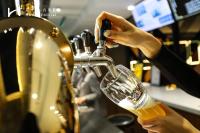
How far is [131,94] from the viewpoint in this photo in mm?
636

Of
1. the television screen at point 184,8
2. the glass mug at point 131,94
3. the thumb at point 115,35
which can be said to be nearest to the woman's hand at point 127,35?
the thumb at point 115,35

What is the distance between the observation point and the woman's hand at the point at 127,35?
0.69 meters

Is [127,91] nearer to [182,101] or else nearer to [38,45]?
[38,45]

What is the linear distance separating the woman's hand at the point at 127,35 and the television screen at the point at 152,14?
7.60ft

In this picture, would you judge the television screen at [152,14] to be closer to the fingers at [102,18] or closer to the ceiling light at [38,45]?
the fingers at [102,18]

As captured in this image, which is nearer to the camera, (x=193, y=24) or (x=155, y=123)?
(x=155, y=123)

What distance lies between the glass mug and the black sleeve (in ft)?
1.31

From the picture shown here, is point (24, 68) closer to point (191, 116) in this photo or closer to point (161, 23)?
point (191, 116)

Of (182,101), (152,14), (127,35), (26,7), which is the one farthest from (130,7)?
(26,7)

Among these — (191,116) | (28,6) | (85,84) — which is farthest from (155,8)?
(28,6)

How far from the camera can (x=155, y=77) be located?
3.88m

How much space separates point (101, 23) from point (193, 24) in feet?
11.8

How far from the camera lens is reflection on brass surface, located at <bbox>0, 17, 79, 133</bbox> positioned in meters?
0.27

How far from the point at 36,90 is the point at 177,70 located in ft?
3.12
